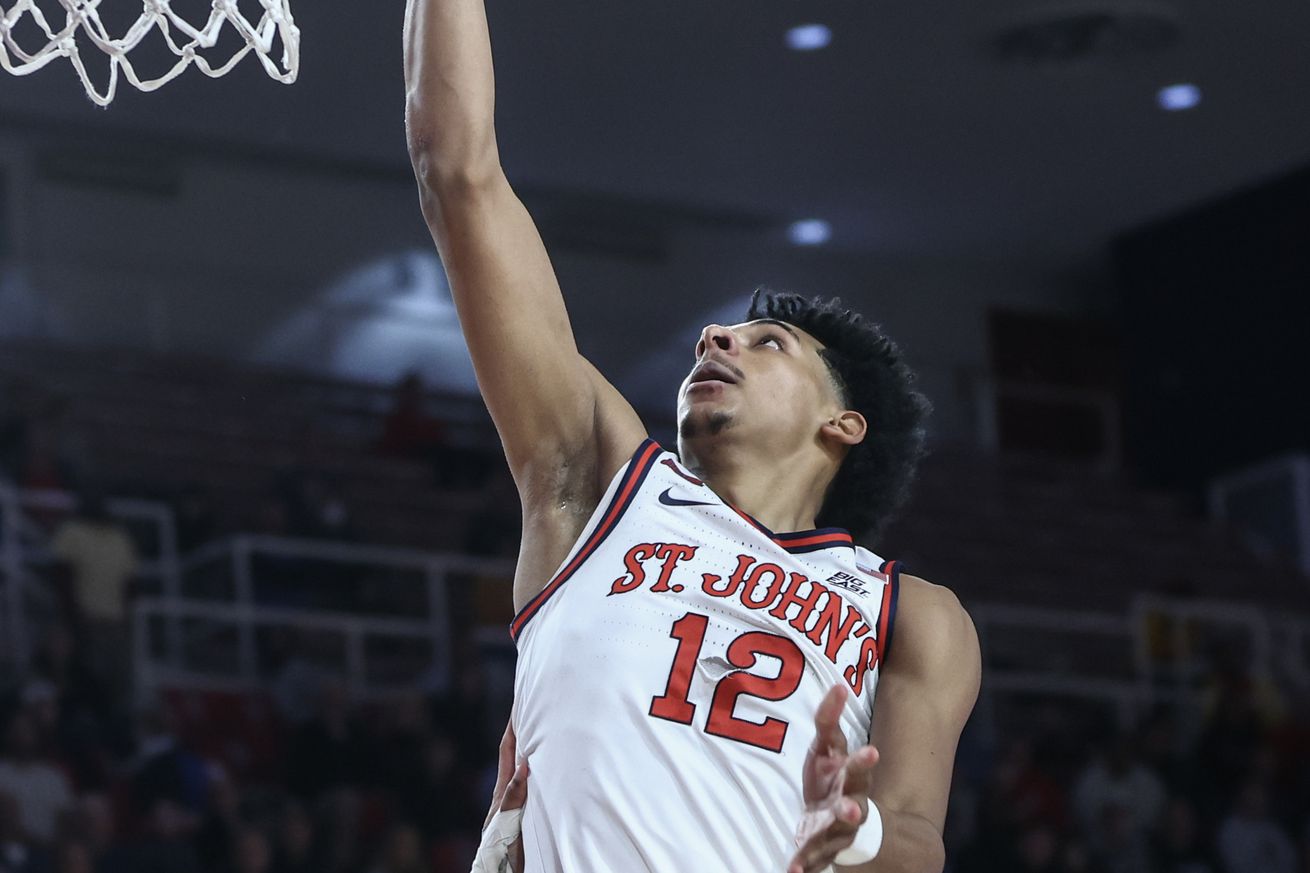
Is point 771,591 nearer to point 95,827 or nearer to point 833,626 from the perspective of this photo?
point 833,626

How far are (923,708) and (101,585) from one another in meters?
7.05

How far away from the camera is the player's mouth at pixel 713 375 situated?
133 inches

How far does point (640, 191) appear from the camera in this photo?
1580cm

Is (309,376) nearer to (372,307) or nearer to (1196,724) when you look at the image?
(372,307)

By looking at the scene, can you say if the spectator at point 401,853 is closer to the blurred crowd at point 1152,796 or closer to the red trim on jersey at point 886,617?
the blurred crowd at point 1152,796

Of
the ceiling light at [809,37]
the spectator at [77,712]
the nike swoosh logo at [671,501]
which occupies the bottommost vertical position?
the spectator at [77,712]

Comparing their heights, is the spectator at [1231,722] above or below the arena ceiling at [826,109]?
below

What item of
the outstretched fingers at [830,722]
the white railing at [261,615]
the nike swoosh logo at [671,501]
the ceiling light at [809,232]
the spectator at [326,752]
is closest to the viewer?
the outstretched fingers at [830,722]

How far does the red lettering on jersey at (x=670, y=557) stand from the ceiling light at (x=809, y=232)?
43.1 feet

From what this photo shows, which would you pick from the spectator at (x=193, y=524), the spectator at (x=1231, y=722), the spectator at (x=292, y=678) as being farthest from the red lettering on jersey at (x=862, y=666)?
the spectator at (x=1231, y=722)

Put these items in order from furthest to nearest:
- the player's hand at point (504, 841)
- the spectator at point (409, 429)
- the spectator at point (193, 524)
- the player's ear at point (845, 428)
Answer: the spectator at point (409, 429)
the spectator at point (193, 524)
the player's ear at point (845, 428)
the player's hand at point (504, 841)

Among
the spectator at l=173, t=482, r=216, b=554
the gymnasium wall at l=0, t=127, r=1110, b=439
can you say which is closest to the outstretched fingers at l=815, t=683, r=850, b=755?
the spectator at l=173, t=482, r=216, b=554

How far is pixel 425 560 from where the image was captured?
423 inches

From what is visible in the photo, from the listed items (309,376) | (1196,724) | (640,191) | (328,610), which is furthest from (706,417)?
(640,191)
